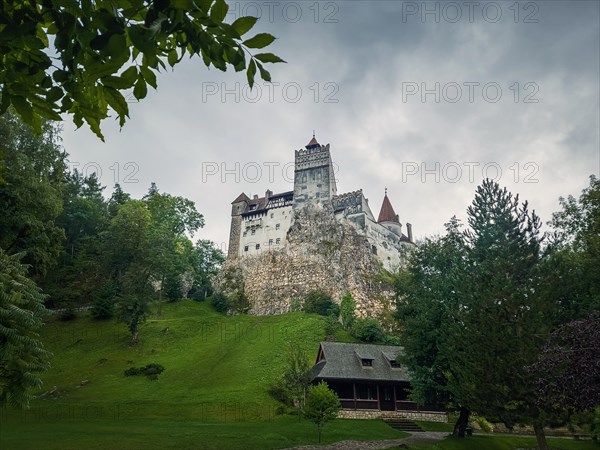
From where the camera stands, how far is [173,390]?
1487 inches

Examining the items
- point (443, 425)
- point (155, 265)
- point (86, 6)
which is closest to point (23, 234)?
point (155, 265)

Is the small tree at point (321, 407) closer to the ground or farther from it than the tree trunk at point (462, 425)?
farther from it

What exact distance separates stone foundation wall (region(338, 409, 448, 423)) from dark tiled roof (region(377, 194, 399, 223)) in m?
51.4

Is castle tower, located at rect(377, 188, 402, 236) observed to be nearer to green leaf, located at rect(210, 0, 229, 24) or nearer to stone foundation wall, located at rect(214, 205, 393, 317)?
stone foundation wall, located at rect(214, 205, 393, 317)

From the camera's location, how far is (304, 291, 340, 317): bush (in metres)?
62.4

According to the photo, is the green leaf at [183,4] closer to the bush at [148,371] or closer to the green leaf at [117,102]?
the green leaf at [117,102]

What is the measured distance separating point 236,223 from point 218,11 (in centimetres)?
8578

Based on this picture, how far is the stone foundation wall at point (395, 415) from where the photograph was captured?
3897 centimetres

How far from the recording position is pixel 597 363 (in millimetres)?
14367

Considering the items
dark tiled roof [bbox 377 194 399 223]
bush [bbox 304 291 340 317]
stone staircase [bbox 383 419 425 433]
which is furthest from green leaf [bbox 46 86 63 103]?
dark tiled roof [bbox 377 194 399 223]

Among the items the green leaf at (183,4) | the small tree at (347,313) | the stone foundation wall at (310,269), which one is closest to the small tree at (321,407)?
the green leaf at (183,4)

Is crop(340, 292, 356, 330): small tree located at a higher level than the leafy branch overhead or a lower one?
higher

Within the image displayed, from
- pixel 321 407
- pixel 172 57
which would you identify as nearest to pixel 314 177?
pixel 321 407

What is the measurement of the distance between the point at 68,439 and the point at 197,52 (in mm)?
24246
